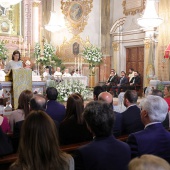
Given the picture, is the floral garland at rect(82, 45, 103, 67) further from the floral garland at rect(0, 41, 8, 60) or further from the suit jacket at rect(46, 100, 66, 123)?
the suit jacket at rect(46, 100, 66, 123)

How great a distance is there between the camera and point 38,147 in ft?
6.22

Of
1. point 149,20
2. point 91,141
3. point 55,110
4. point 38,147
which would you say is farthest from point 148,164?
point 149,20

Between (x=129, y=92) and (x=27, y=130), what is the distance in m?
2.53

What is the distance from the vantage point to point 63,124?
3.56 metres

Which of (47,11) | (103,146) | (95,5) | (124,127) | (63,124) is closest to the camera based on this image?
(103,146)

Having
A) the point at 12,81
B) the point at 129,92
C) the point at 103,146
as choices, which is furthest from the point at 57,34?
the point at 103,146

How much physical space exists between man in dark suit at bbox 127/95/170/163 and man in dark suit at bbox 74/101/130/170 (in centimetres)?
29

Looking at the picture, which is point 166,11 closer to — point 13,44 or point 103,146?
point 13,44

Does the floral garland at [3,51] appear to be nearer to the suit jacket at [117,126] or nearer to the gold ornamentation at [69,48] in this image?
the gold ornamentation at [69,48]

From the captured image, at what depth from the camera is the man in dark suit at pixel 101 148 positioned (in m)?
2.20

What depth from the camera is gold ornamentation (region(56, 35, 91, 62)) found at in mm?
18031

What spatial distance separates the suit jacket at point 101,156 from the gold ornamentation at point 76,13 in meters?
16.2

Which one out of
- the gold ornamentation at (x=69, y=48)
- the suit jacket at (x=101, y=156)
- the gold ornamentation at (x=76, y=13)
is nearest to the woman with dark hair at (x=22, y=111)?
the suit jacket at (x=101, y=156)

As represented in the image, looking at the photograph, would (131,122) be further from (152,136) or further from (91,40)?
(91,40)
